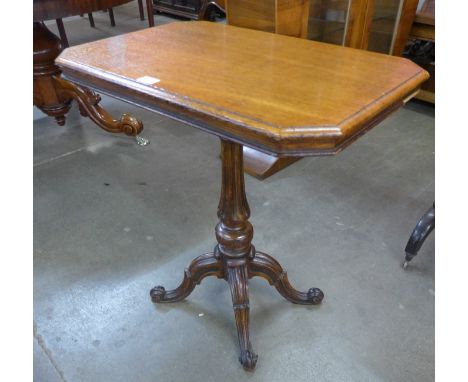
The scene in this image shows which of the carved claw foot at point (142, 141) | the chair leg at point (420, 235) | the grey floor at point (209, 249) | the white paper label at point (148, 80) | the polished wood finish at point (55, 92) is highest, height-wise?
the white paper label at point (148, 80)

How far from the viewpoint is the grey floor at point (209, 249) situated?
115 cm

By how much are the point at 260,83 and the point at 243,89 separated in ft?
0.16

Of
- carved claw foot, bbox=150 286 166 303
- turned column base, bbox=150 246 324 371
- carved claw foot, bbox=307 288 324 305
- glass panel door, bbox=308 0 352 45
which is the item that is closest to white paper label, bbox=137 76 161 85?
turned column base, bbox=150 246 324 371

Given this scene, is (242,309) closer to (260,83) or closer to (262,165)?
(260,83)

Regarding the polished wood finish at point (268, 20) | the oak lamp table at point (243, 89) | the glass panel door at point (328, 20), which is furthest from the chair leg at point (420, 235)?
the glass panel door at point (328, 20)

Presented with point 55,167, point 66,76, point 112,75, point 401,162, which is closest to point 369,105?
point 112,75

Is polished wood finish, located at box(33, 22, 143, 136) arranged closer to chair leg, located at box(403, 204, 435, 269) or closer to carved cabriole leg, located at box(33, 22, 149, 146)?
carved cabriole leg, located at box(33, 22, 149, 146)

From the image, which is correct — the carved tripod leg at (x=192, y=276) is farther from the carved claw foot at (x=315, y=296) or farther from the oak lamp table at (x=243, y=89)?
the carved claw foot at (x=315, y=296)

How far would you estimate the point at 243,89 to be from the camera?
746 mm

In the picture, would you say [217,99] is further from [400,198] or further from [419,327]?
[400,198]

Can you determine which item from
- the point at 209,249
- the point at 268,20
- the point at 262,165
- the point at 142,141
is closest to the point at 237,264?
the point at 209,249

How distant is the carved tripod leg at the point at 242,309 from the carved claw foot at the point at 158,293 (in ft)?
0.87

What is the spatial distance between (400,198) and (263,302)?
2.90 feet

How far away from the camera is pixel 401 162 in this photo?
2.05 metres
